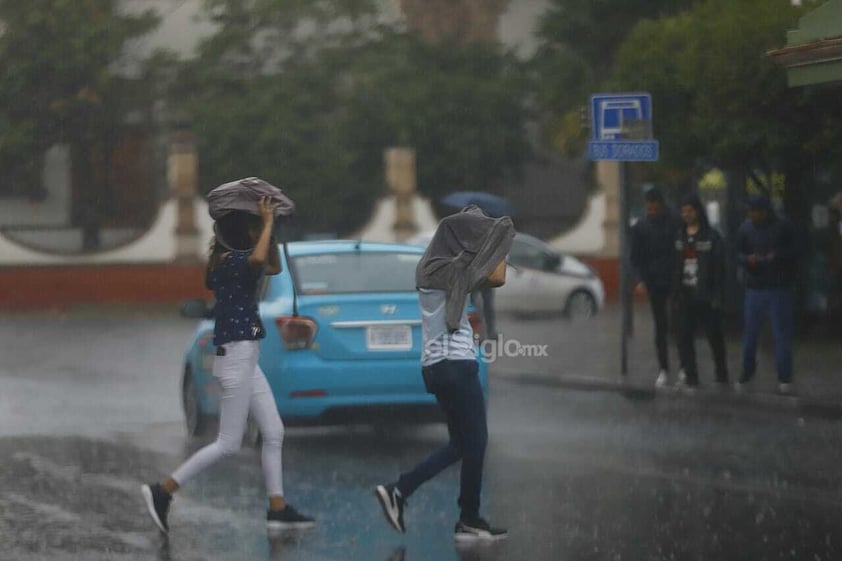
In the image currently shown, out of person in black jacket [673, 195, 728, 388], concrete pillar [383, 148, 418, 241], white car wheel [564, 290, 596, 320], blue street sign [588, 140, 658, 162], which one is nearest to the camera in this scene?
person in black jacket [673, 195, 728, 388]

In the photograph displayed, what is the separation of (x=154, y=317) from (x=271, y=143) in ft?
32.9

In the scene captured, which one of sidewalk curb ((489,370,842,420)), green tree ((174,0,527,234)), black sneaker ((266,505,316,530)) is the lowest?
sidewalk curb ((489,370,842,420))

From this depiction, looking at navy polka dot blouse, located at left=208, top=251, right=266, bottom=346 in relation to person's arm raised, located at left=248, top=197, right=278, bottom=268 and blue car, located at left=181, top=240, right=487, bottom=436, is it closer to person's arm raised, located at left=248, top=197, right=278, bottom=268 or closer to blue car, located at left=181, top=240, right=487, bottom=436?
person's arm raised, located at left=248, top=197, right=278, bottom=268

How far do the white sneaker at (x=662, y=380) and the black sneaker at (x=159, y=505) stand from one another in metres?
8.07

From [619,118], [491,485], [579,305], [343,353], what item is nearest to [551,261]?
[579,305]

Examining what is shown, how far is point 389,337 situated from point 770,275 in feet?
14.8

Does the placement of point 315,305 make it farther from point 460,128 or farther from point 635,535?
point 460,128

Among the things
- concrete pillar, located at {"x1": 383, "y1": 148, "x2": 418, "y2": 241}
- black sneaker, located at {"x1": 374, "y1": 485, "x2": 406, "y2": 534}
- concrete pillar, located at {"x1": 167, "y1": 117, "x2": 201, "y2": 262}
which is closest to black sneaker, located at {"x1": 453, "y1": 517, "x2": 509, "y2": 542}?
black sneaker, located at {"x1": 374, "y1": 485, "x2": 406, "y2": 534}

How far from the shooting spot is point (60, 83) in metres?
42.8

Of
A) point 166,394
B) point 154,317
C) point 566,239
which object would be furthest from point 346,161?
point 166,394

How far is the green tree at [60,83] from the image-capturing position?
4228cm

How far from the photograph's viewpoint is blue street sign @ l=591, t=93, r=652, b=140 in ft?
58.4

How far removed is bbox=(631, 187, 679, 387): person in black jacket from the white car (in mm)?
12415

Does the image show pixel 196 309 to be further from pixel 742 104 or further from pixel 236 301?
pixel 742 104
